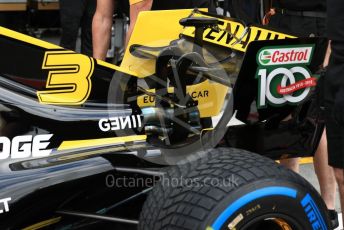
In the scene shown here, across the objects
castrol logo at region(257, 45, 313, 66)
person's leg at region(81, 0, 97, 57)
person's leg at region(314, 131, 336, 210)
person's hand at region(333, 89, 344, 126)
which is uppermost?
castrol logo at region(257, 45, 313, 66)

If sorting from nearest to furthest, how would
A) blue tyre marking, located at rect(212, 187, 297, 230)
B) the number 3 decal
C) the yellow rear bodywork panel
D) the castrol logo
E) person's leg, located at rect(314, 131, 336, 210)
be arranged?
1. blue tyre marking, located at rect(212, 187, 297, 230)
2. the number 3 decal
3. the castrol logo
4. the yellow rear bodywork panel
5. person's leg, located at rect(314, 131, 336, 210)

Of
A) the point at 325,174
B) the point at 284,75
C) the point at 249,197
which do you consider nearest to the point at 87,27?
the point at 325,174

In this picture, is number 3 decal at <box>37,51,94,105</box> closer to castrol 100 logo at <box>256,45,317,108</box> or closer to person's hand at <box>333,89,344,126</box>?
castrol 100 logo at <box>256,45,317,108</box>

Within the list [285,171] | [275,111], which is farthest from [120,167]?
[275,111]

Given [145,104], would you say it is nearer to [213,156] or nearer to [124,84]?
[124,84]

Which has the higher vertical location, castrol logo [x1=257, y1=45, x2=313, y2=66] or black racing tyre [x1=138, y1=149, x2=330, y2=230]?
castrol logo [x1=257, y1=45, x2=313, y2=66]

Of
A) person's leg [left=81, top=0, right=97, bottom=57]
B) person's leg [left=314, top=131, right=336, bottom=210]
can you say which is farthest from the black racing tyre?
person's leg [left=81, top=0, right=97, bottom=57]

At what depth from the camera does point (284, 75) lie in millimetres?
2658

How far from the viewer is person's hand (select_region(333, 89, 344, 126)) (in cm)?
221

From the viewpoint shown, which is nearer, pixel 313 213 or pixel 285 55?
pixel 313 213

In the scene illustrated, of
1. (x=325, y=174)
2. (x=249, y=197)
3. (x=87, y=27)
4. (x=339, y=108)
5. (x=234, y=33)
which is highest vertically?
(x=234, y=33)

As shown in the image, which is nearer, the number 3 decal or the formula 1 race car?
the formula 1 race car

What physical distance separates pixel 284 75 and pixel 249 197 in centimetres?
78

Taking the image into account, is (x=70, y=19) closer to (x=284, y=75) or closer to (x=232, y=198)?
(x=284, y=75)
